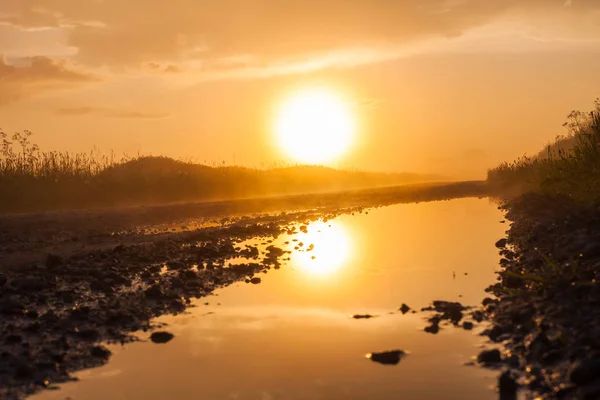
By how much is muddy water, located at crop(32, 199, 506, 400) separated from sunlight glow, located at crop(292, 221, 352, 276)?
4.1 inches

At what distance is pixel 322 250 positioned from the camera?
1827cm

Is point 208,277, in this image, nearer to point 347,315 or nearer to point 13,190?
point 347,315

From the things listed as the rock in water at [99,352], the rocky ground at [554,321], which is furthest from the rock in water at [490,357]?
the rock in water at [99,352]

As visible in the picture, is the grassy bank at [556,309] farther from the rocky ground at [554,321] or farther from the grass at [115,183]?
the grass at [115,183]

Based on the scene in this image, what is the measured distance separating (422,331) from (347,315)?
156 centimetres

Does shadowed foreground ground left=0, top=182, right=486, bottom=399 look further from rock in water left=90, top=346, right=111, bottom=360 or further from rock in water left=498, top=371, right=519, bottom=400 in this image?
rock in water left=498, top=371, right=519, bottom=400

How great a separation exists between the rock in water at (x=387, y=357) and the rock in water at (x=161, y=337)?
2.99 m

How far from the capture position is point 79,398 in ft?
22.1

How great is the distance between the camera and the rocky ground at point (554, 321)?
6262 mm

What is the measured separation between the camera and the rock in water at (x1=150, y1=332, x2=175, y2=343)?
8.95m

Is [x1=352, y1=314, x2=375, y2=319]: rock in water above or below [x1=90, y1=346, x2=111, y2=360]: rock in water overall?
below

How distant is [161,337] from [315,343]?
222 cm

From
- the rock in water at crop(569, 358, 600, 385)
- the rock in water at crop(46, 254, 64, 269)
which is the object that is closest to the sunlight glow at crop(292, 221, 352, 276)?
the rock in water at crop(46, 254, 64, 269)

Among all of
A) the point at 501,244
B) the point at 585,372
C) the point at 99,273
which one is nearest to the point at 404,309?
the point at 585,372
